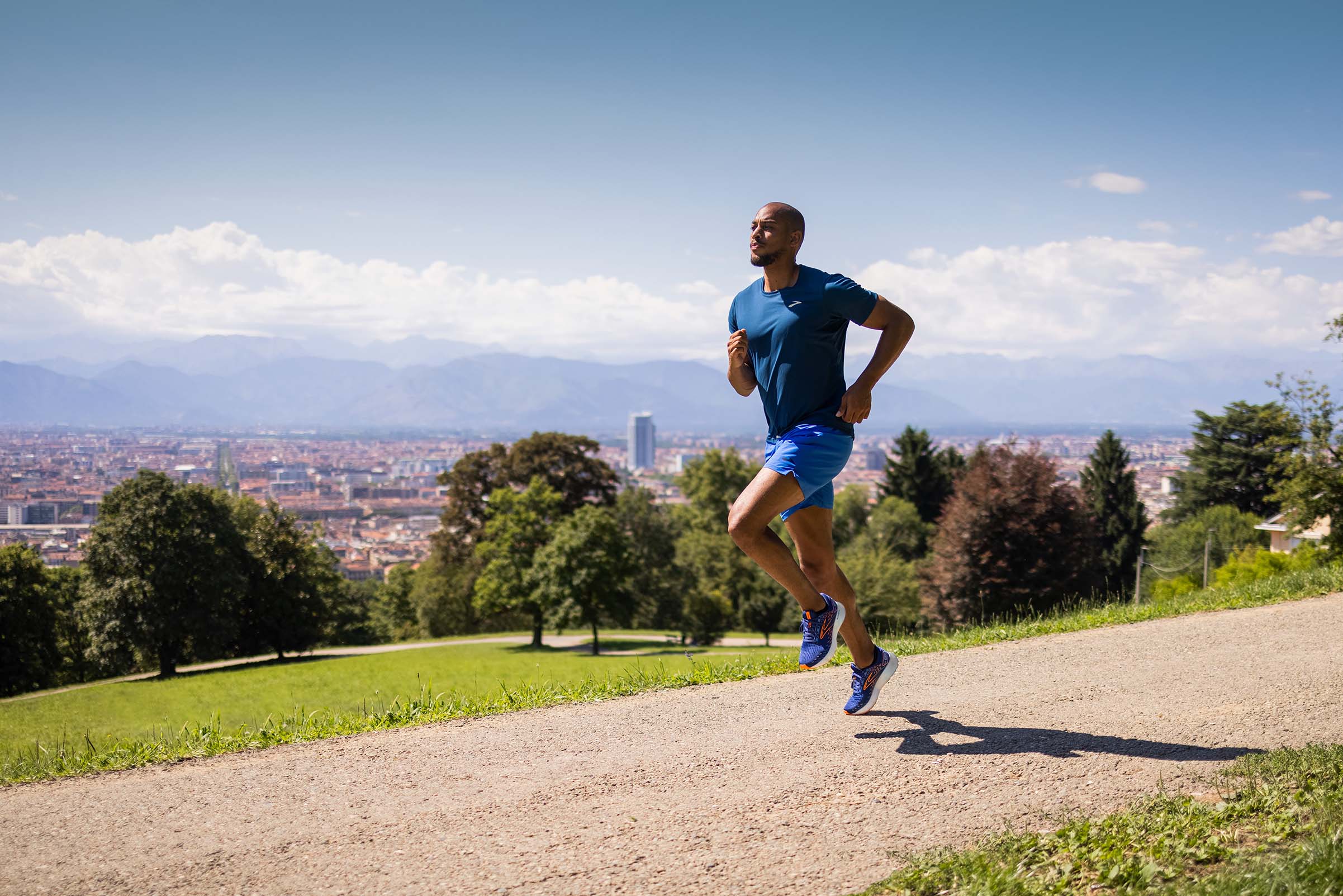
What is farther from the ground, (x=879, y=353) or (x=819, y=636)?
(x=879, y=353)

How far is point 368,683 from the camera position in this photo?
24953 millimetres

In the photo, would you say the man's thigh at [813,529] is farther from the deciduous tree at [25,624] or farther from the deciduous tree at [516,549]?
the deciduous tree at [25,624]

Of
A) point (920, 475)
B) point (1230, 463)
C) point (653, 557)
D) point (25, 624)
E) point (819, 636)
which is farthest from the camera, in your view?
point (920, 475)

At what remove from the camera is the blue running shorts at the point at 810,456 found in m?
4.55

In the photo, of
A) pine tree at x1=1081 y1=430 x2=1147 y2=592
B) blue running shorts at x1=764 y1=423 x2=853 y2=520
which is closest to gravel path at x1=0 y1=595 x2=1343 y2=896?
blue running shorts at x1=764 y1=423 x2=853 y2=520

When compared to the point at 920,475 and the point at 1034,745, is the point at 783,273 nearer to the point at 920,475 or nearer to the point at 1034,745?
the point at 1034,745

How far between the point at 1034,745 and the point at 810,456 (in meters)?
1.79

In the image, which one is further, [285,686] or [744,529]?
[285,686]

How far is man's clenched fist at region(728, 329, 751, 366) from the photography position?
487 centimetres

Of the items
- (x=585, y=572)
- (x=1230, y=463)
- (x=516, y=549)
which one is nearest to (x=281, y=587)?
(x=516, y=549)

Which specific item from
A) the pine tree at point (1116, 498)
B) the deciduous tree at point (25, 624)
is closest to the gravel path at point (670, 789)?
the deciduous tree at point (25, 624)

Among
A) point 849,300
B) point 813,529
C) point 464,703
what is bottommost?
point 464,703

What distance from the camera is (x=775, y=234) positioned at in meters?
4.71

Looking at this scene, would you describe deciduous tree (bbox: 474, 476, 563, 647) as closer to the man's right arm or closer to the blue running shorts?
the man's right arm
